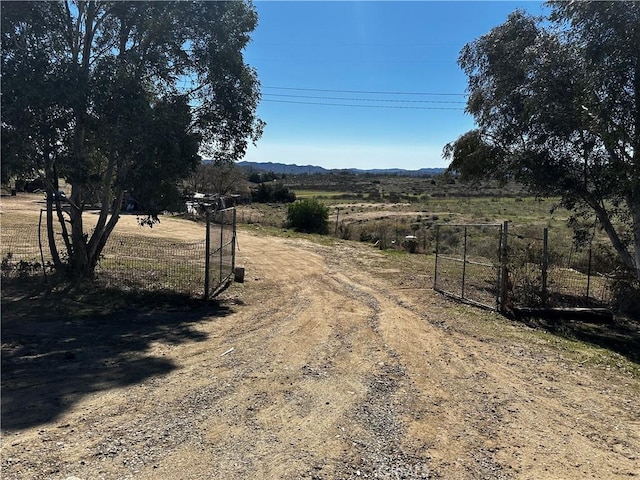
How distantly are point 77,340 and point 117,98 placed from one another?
191 inches

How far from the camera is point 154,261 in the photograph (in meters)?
16.6

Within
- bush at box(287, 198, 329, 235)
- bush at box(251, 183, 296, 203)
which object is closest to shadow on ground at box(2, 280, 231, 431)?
bush at box(287, 198, 329, 235)

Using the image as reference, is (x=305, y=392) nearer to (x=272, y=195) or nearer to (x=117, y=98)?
(x=117, y=98)

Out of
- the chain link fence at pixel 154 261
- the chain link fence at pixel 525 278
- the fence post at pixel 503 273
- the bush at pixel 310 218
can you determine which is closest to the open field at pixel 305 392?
the fence post at pixel 503 273

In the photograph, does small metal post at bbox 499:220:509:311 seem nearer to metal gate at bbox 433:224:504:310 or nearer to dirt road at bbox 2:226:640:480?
metal gate at bbox 433:224:504:310

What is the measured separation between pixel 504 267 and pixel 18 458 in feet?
31.6

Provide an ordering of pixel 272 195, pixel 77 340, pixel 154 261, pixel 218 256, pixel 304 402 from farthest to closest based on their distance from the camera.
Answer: pixel 272 195 < pixel 154 261 < pixel 218 256 < pixel 77 340 < pixel 304 402

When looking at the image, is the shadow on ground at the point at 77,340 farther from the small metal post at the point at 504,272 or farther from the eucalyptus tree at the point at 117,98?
the small metal post at the point at 504,272

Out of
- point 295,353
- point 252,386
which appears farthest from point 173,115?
point 252,386

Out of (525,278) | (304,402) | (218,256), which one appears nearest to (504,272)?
(525,278)

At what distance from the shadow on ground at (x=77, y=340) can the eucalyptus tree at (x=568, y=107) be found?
325 inches

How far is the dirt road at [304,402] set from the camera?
14.4ft

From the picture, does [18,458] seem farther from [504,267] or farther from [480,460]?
[504,267]

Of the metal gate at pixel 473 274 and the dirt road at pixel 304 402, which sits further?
the metal gate at pixel 473 274
